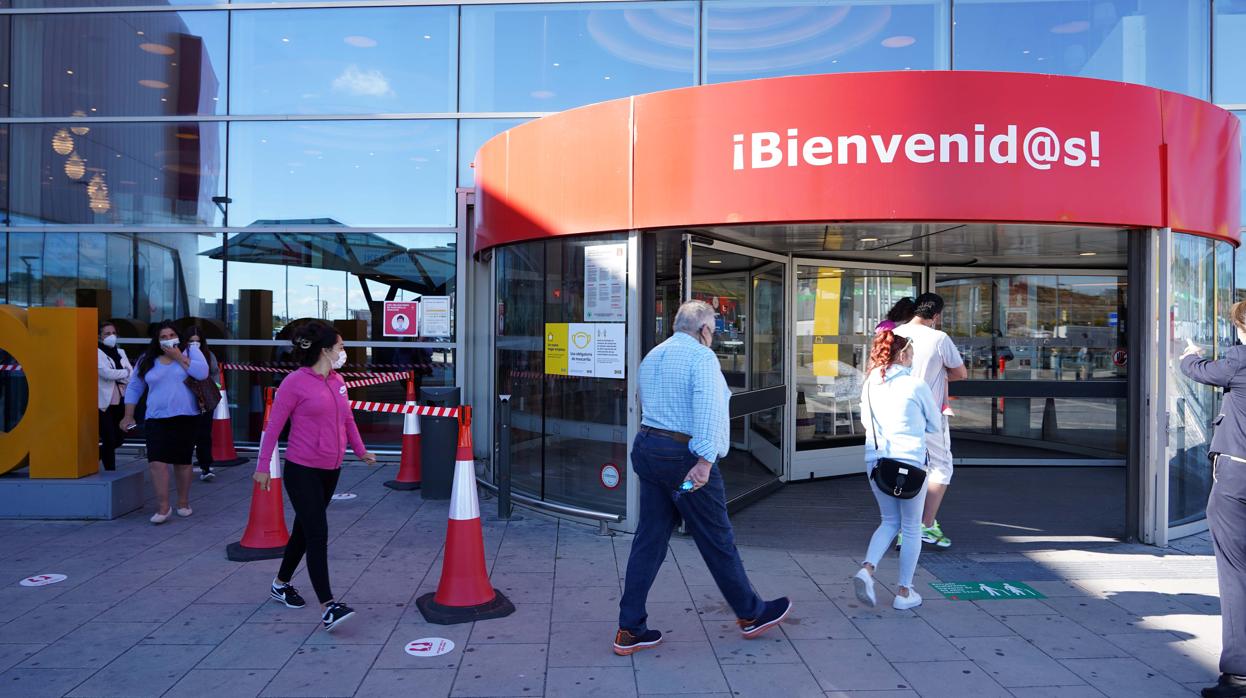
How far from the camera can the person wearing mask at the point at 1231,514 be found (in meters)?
3.67

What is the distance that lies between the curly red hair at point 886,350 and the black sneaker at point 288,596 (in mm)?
3733

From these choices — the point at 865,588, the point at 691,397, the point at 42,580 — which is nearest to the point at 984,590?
the point at 865,588

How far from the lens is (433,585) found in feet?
17.4

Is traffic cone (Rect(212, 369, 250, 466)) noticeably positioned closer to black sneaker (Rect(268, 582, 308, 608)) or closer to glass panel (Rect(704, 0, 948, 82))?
black sneaker (Rect(268, 582, 308, 608))

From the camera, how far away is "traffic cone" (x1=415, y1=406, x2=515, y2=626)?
473cm

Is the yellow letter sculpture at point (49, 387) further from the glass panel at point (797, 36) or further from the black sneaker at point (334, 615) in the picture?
the glass panel at point (797, 36)

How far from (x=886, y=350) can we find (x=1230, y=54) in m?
10.00

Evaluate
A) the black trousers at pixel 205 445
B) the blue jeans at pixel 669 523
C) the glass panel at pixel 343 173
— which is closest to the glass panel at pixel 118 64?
the glass panel at pixel 343 173

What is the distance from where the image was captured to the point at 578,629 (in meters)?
4.52

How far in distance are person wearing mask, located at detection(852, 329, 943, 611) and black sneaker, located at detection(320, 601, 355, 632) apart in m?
2.88

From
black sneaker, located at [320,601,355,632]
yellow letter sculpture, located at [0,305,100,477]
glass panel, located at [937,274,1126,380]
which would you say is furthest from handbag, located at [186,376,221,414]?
glass panel, located at [937,274,1126,380]

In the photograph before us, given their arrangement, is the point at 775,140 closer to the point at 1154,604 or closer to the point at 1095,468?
the point at 1154,604

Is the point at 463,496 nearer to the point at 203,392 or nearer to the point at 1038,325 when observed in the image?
the point at 203,392

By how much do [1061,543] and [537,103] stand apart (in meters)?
8.47
